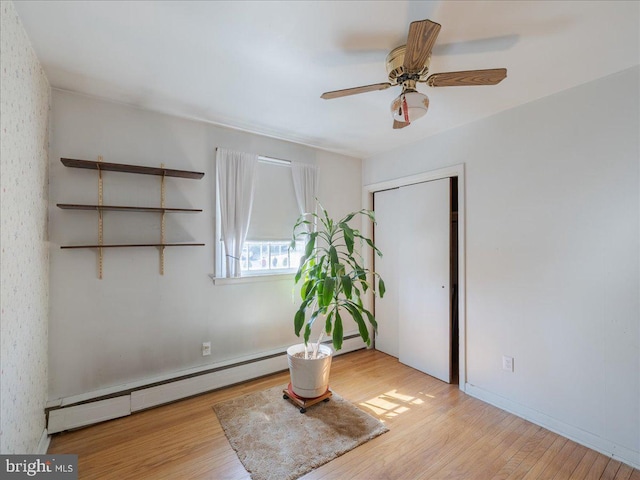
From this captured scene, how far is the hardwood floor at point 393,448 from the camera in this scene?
1699 mm

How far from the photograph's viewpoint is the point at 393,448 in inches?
75.1

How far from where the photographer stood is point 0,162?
1.29 meters

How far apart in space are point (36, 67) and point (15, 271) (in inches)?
50.8

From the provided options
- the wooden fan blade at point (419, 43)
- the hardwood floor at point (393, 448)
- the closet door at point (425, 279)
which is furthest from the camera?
the closet door at point (425, 279)

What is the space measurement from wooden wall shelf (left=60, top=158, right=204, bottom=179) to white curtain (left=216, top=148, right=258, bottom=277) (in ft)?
0.93

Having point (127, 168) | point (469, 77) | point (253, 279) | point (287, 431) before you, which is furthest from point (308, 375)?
point (469, 77)

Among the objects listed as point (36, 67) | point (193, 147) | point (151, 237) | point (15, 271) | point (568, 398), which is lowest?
point (568, 398)

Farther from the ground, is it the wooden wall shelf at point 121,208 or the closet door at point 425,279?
the wooden wall shelf at point 121,208

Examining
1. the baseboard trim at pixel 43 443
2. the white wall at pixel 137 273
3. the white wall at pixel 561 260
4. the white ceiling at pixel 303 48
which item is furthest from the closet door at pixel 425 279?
the baseboard trim at pixel 43 443

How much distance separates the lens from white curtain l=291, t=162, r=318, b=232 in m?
3.23

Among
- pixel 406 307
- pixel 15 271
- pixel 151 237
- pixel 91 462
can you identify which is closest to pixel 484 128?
pixel 406 307

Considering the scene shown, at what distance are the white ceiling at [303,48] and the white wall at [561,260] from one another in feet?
0.92

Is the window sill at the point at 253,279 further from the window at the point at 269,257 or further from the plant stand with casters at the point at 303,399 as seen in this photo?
the plant stand with casters at the point at 303,399

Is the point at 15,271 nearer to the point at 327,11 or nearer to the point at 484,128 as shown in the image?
the point at 327,11
